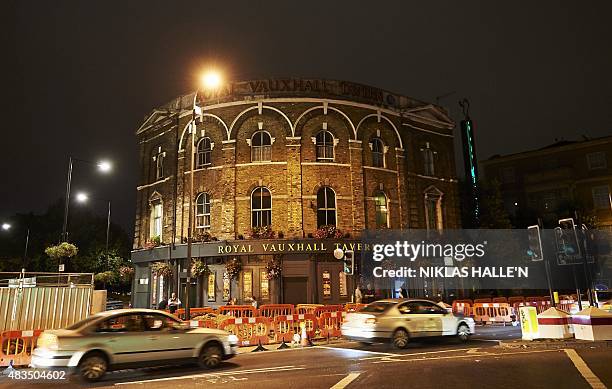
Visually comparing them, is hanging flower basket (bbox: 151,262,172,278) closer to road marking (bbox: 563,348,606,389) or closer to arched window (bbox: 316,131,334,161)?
arched window (bbox: 316,131,334,161)

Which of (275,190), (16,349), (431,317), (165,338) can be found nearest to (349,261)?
(431,317)

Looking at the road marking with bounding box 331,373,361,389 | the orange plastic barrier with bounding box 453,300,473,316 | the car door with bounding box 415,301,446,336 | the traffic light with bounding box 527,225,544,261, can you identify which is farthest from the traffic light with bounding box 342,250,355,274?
the road marking with bounding box 331,373,361,389

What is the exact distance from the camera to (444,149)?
31812 mm

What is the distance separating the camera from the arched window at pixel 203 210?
85.5 ft

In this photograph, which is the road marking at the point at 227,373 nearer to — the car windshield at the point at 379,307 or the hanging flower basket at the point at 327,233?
the car windshield at the point at 379,307

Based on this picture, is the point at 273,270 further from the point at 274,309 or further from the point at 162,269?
the point at 162,269

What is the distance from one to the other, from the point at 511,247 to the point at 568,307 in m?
10.5

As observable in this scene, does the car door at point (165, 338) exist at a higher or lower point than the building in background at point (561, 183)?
lower

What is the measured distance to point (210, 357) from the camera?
33.4 feet

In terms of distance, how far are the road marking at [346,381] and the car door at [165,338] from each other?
12.0 feet

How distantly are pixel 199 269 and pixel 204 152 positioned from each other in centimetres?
707

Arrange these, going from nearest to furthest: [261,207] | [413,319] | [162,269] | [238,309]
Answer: [413,319], [238,309], [261,207], [162,269]

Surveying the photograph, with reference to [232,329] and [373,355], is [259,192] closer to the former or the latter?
[232,329]

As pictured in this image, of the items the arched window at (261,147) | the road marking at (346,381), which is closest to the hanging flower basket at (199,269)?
the arched window at (261,147)
